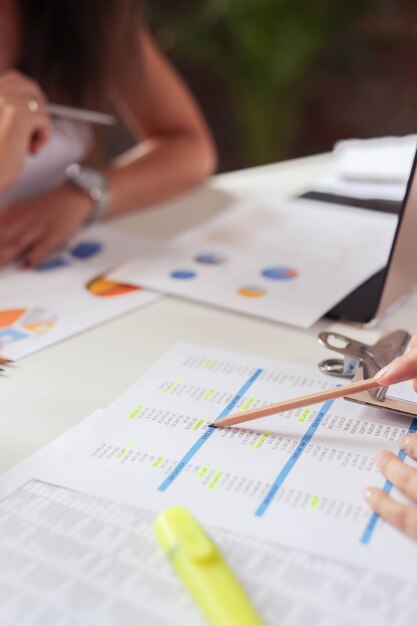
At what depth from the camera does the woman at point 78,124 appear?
0.99 metres

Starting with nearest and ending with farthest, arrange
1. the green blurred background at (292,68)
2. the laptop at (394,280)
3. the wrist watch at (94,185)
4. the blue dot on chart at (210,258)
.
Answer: the laptop at (394,280), the blue dot on chart at (210,258), the wrist watch at (94,185), the green blurred background at (292,68)

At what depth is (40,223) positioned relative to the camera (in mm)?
1009

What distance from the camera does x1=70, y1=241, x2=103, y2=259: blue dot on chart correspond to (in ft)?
3.24

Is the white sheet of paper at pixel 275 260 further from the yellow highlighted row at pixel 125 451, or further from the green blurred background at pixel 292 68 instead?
the green blurred background at pixel 292 68

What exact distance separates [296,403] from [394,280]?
0.27 meters

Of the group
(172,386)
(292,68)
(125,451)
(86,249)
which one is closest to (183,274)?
(86,249)

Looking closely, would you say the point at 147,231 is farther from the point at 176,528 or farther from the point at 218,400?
the point at 176,528

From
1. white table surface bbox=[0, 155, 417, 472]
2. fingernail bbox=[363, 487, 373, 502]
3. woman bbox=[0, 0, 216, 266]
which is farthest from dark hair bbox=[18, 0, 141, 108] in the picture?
fingernail bbox=[363, 487, 373, 502]

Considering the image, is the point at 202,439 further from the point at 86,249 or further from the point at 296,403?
the point at 86,249

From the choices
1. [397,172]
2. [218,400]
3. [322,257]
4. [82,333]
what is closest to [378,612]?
[218,400]

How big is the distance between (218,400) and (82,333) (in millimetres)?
198

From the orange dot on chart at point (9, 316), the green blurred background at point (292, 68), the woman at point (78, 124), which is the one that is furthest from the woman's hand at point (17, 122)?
the green blurred background at point (292, 68)

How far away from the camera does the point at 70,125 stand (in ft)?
4.16

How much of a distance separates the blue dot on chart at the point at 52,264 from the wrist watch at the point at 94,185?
0.15 m
